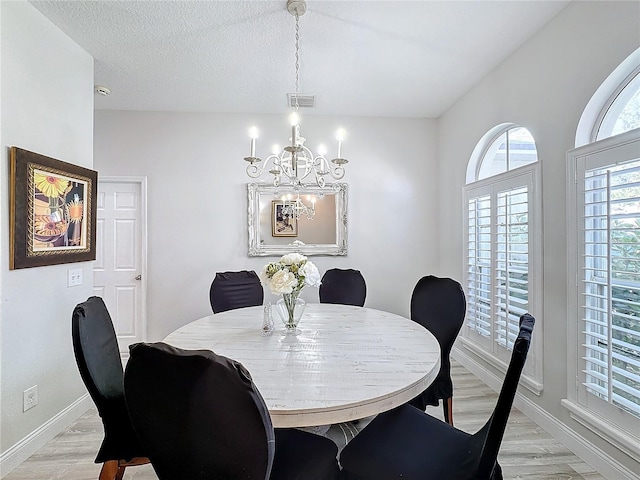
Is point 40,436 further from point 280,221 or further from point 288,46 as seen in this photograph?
point 288,46

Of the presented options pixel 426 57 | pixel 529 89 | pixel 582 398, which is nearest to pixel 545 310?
pixel 582 398

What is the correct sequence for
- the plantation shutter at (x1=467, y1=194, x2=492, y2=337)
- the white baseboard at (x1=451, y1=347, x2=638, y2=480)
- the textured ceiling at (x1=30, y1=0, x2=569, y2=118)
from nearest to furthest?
the white baseboard at (x1=451, y1=347, x2=638, y2=480)
the textured ceiling at (x1=30, y1=0, x2=569, y2=118)
the plantation shutter at (x1=467, y1=194, x2=492, y2=337)

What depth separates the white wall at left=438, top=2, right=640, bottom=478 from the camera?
1.89 m

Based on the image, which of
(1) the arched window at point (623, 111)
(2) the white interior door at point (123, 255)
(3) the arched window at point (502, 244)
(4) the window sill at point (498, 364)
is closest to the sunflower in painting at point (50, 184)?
(2) the white interior door at point (123, 255)

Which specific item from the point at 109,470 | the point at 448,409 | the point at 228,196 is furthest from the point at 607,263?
the point at 228,196

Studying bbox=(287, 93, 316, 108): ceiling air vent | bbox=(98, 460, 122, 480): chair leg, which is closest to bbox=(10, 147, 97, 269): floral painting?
bbox=(98, 460, 122, 480): chair leg

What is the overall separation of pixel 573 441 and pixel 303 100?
3.61 metres

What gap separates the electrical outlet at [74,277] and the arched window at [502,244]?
11.4ft

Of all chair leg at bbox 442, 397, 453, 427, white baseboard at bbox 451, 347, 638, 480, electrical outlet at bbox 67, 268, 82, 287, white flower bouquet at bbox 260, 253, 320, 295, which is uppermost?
white flower bouquet at bbox 260, 253, 320, 295

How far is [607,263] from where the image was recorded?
1886 millimetres

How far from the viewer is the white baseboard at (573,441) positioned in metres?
1.84

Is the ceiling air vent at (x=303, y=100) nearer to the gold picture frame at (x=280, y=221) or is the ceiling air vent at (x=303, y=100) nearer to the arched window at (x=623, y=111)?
the gold picture frame at (x=280, y=221)

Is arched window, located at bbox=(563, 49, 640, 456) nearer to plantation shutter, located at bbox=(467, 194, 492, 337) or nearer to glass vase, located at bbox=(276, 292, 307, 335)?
plantation shutter, located at bbox=(467, 194, 492, 337)

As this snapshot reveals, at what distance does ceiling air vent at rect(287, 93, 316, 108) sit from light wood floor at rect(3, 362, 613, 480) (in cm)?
307
